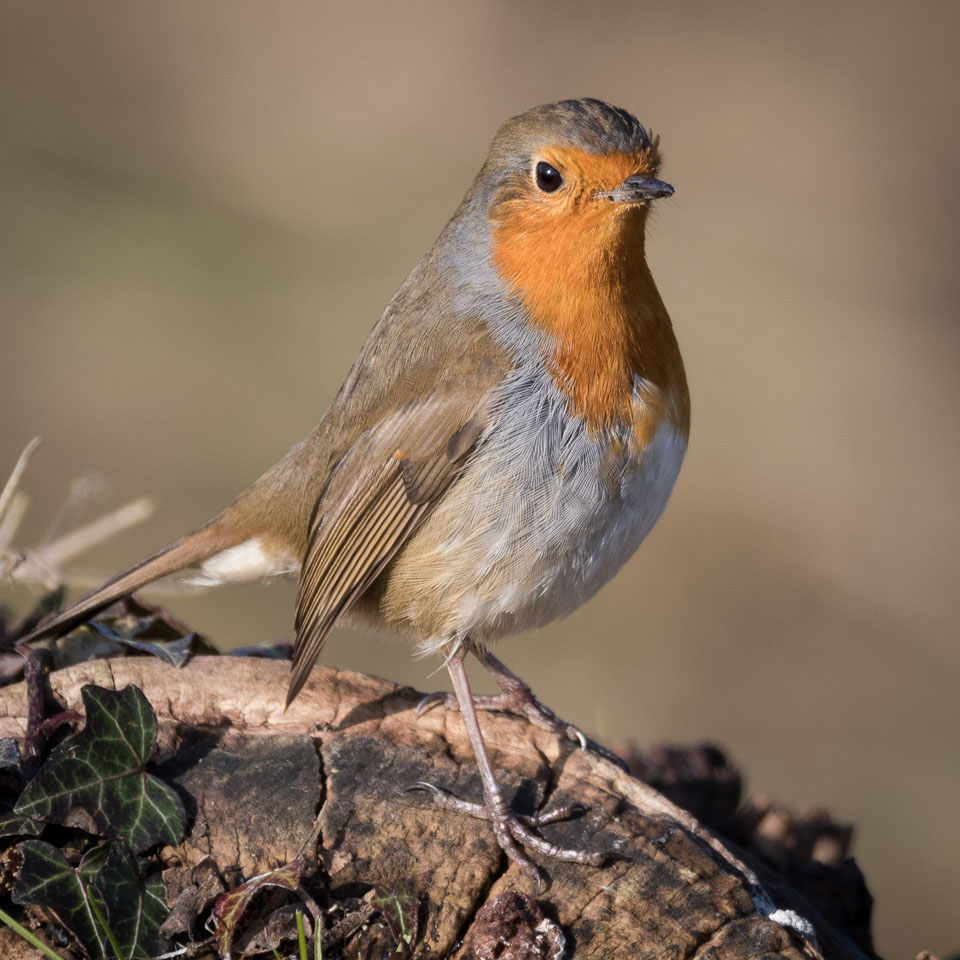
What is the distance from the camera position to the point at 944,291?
6.70 metres

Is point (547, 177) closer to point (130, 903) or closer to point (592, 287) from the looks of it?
point (592, 287)

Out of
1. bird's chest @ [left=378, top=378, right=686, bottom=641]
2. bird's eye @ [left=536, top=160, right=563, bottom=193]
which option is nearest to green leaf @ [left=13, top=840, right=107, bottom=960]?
bird's chest @ [left=378, top=378, right=686, bottom=641]

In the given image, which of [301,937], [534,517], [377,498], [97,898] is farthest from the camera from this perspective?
[377,498]

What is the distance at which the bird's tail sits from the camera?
3.07 m

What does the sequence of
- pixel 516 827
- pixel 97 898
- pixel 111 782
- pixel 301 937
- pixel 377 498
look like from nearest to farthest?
pixel 301 937
pixel 97 898
pixel 111 782
pixel 516 827
pixel 377 498

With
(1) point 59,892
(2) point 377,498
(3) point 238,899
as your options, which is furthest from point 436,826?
(2) point 377,498

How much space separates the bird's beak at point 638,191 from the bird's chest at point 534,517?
50 centimetres

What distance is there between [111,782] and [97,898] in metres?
0.24

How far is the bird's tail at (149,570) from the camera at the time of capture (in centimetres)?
307

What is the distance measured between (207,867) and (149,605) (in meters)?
1.12

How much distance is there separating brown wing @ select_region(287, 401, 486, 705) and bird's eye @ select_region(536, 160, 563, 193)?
60 centimetres

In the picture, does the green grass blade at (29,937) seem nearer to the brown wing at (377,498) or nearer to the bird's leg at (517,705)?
the brown wing at (377,498)

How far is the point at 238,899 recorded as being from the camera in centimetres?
226

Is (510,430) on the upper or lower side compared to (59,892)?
upper
